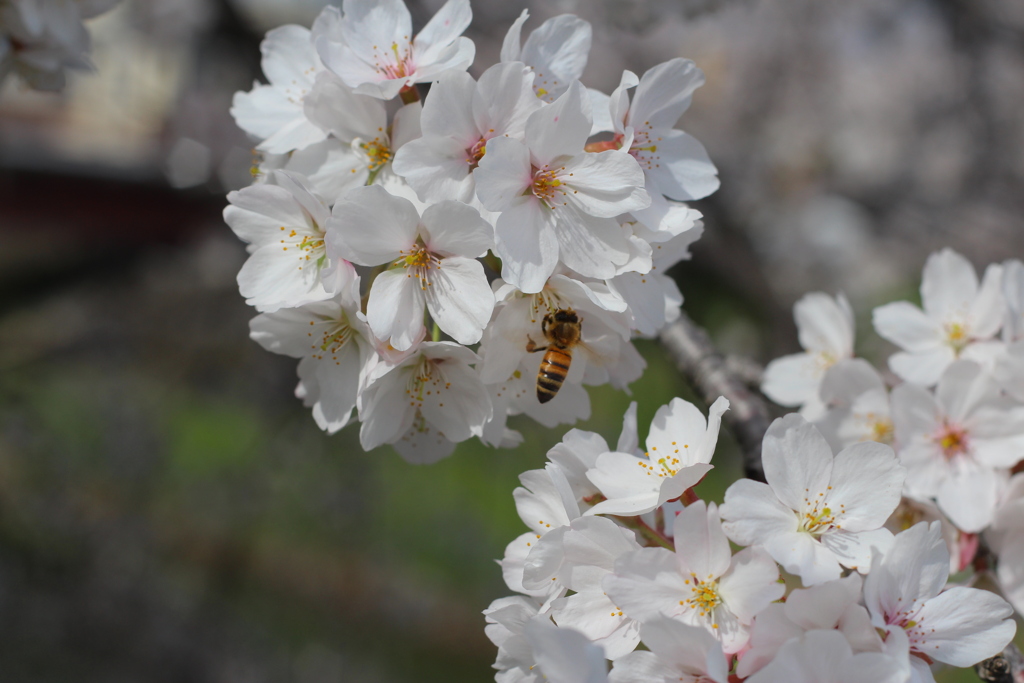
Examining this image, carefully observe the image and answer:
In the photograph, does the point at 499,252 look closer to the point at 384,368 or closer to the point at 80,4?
the point at 384,368

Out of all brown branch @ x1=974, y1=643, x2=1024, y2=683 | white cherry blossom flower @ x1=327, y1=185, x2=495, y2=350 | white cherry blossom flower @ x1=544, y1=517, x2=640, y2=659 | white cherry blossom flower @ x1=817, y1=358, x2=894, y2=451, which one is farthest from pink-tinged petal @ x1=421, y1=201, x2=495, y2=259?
brown branch @ x1=974, y1=643, x2=1024, y2=683

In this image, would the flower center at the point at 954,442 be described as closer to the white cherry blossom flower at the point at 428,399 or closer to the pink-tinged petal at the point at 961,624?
the pink-tinged petal at the point at 961,624

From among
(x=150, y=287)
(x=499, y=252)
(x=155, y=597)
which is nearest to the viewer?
(x=499, y=252)

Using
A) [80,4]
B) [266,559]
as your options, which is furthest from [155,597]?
[80,4]

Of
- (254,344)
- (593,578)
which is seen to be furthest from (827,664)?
(254,344)

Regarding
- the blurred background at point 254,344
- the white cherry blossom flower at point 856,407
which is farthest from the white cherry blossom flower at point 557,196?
the blurred background at point 254,344

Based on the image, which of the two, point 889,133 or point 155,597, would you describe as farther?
point 889,133
